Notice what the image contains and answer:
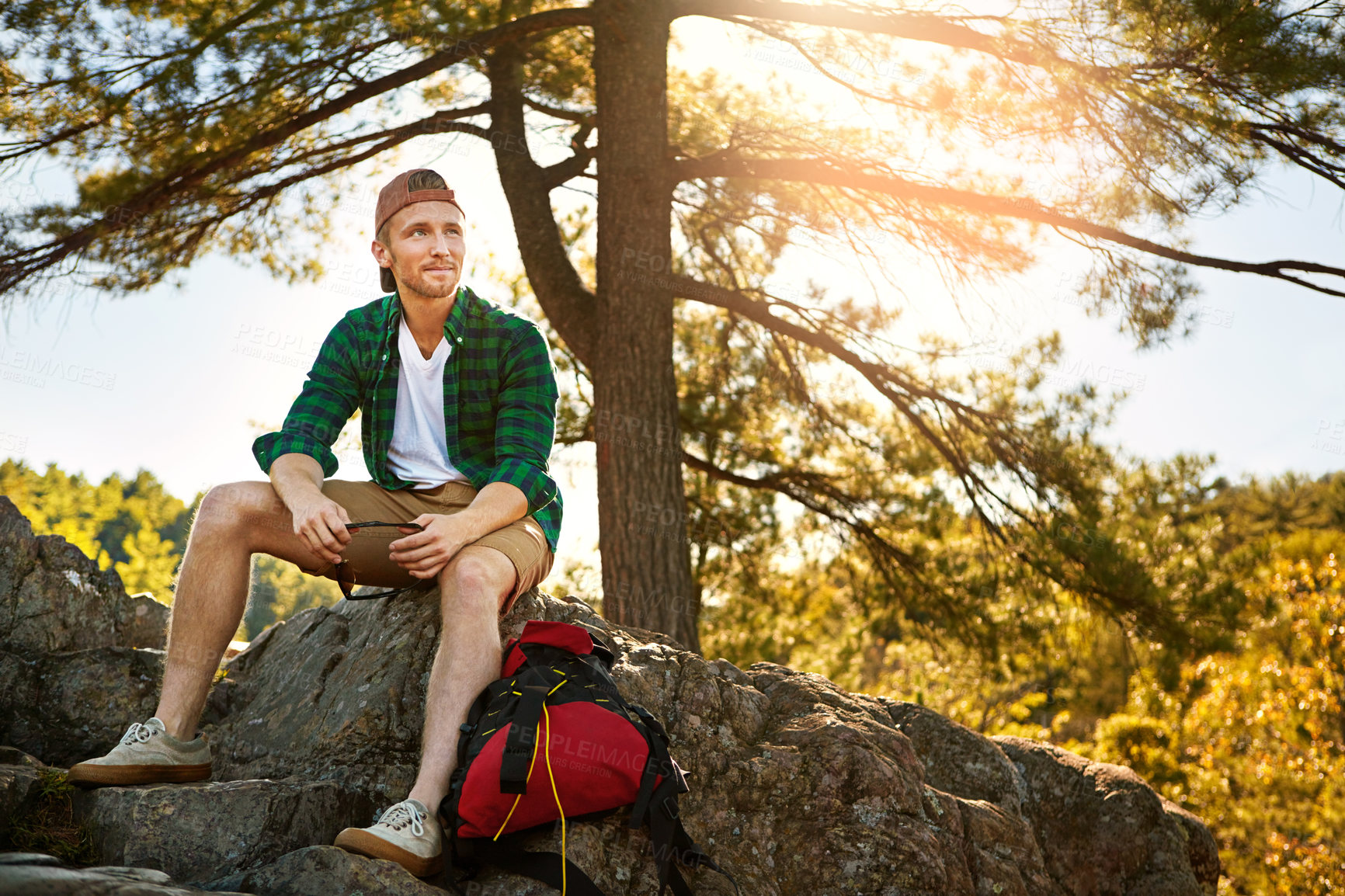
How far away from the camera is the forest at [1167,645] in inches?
261


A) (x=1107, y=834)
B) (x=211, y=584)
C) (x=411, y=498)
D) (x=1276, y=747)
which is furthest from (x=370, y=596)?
(x=1276, y=747)

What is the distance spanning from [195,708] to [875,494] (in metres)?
6.33

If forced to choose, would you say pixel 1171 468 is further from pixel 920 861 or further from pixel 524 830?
pixel 524 830

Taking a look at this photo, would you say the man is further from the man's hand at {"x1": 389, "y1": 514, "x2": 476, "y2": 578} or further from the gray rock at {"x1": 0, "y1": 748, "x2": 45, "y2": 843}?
the gray rock at {"x1": 0, "y1": 748, "x2": 45, "y2": 843}

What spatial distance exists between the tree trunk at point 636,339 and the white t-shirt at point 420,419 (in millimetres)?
2658

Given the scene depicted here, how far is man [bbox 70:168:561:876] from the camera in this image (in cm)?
245

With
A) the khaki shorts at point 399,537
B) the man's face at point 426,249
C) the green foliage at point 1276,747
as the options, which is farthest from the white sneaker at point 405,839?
the green foliage at point 1276,747

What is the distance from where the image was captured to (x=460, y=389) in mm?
3049

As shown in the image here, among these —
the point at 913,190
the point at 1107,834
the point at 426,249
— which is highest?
the point at 913,190

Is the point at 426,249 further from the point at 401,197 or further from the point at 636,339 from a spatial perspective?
the point at 636,339

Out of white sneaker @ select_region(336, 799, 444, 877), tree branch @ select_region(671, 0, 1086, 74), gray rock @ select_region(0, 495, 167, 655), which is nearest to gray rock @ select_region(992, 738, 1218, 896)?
white sneaker @ select_region(336, 799, 444, 877)

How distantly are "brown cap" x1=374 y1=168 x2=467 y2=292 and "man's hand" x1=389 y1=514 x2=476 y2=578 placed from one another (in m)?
1.09

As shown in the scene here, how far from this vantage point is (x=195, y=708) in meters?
2.64

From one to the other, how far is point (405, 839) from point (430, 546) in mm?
739
